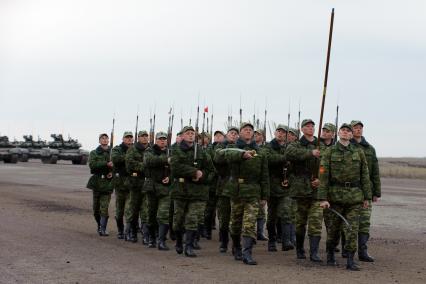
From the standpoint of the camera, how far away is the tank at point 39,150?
60.3m

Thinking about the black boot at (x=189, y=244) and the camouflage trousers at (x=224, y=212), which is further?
the camouflage trousers at (x=224, y=212)

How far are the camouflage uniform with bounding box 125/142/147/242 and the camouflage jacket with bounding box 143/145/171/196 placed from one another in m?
0.64

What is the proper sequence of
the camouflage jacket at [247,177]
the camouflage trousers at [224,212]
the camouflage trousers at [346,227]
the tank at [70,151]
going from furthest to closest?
the tank at [70,151] < the camouflage trousers at [224,212] < the camouflage jacket at [247,177] < the camouflage trousers at [346,227]

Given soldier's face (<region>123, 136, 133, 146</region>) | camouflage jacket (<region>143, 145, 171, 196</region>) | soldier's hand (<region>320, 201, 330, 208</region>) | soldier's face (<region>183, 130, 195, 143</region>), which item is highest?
soldier's face (<region>183, 130, 195, 143</region>)

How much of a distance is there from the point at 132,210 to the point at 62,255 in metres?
2.47

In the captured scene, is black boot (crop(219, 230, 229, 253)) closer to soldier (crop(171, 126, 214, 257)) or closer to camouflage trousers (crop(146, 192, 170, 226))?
soldier (crop(171, 126, 214, 257))

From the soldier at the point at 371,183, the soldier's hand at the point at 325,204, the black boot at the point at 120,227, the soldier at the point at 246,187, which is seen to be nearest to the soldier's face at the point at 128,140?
the black boot at the point at 120,227

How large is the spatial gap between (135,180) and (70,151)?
1910 inches

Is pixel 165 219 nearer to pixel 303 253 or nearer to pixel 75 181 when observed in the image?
pixel 303 253

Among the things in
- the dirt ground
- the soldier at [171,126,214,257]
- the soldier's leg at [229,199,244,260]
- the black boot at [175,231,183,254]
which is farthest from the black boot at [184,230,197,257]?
the soldier's leg at [229,199,244,260]

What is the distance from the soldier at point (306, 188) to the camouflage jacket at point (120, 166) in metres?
3.78

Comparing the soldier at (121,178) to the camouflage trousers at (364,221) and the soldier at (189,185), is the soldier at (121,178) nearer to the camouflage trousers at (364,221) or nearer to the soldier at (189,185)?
the soldier at (189,185)

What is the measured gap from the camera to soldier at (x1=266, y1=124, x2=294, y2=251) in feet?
41.1

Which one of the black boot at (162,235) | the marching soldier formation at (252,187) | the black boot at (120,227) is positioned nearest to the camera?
the marching soldier formation at (252,187)
